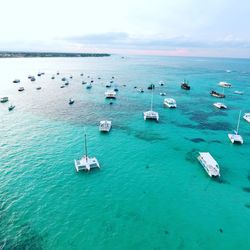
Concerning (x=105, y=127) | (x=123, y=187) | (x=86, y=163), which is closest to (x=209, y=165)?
(x=123, y=187)

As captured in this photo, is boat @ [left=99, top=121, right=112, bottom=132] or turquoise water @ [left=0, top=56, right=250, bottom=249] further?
boat @ [left=99, top=121, right=112, bottom=132]

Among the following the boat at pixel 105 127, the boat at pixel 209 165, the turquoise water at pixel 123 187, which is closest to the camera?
the turquoise water at pixel 123 187

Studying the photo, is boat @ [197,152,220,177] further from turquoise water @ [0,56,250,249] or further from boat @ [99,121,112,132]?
boat @ [99,121,112,132]

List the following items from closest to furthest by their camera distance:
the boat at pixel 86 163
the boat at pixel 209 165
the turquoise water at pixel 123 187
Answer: the turquoise water at pixel 123 187
the boat at pixel 209 165
the boat at pixel 86 163

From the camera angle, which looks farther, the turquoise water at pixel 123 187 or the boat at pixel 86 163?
the boat at pixel 86 163

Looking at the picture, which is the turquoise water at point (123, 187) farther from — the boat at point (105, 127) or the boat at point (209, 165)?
the boat at point (105, 127)

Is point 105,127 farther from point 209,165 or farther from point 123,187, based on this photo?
point 209,165

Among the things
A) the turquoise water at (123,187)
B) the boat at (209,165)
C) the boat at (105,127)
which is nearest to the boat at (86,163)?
the turquoise water at (123,187)

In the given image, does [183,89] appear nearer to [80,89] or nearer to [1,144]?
[80,89]

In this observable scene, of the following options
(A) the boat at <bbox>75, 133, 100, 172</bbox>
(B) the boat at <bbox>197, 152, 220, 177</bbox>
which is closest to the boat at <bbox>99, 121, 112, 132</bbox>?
(A) the boat at <bbox>75, 133, 100, 172</bbox>
